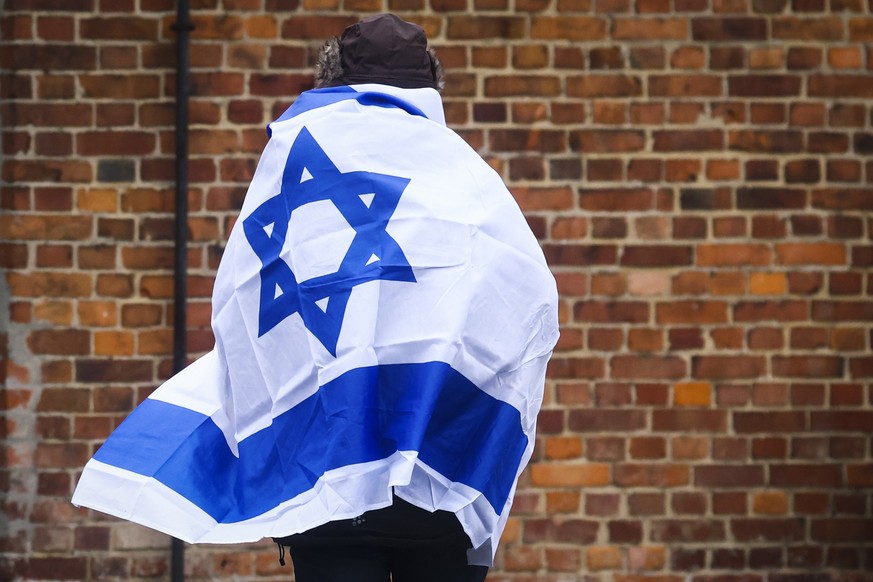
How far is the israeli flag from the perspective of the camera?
176 cm

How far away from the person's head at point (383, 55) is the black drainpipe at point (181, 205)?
1.52m

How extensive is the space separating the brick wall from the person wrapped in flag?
1465mm

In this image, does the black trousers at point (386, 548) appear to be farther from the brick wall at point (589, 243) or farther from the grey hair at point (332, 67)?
the brick wall at point (589, 243)

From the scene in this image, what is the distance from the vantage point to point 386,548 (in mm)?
1857

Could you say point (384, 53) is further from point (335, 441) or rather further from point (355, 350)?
point (335, 441)

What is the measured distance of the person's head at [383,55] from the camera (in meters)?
1.91

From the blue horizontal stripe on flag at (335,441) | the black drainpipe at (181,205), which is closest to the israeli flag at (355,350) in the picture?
the blue horizontal stripe on flag at (335,441)

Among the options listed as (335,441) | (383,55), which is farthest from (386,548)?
(383,55)

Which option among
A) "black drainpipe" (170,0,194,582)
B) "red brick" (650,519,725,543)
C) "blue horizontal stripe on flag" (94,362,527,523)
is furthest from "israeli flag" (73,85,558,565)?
"red brick" (650,519,725,543)

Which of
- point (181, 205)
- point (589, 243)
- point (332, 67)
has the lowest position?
point (589, 243)

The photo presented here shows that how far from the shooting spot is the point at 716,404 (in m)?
3.40

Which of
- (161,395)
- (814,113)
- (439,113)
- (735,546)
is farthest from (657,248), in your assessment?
(161,395)

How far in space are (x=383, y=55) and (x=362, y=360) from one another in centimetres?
59

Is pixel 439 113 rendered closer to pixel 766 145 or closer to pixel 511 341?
pixel 511 341
